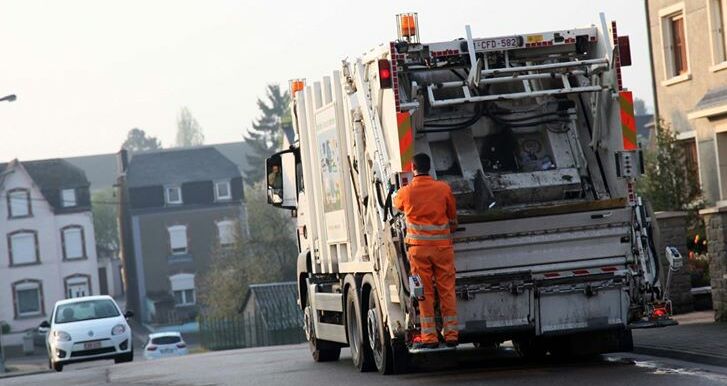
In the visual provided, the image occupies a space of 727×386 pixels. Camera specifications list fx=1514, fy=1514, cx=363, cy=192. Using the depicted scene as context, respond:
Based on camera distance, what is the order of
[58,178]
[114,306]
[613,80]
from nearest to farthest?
1. [613,80]
2. [114,306]
3. [58,178]

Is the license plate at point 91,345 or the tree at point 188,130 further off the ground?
the tree at point 188,130

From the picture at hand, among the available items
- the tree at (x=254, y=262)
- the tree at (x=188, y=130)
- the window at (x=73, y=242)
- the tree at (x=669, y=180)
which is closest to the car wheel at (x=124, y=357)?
the tree at (x=669, y=180)

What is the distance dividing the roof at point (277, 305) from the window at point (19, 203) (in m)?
20.8

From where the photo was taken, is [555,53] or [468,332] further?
[555,53]

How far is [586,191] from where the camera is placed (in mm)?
13539

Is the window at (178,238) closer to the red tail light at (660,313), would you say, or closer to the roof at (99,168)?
the roof at (99,168)

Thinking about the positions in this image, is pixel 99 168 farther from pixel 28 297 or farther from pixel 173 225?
pixel 28 297

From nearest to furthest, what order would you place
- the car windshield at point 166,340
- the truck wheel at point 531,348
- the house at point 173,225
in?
the truck wheel at point 531,348
the car windshield at point 166,340
the house at point 173,225

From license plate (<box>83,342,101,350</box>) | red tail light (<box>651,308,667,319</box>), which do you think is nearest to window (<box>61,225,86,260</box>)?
license plate (<box>83,342,101,350</box>)

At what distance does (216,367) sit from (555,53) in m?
7.47

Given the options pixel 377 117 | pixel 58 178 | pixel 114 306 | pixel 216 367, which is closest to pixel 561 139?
pixel 377 117

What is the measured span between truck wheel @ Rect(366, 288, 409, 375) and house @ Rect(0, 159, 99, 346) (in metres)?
63.0

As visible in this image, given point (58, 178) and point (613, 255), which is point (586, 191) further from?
point (58, 178)

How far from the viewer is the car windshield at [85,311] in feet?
86.0
